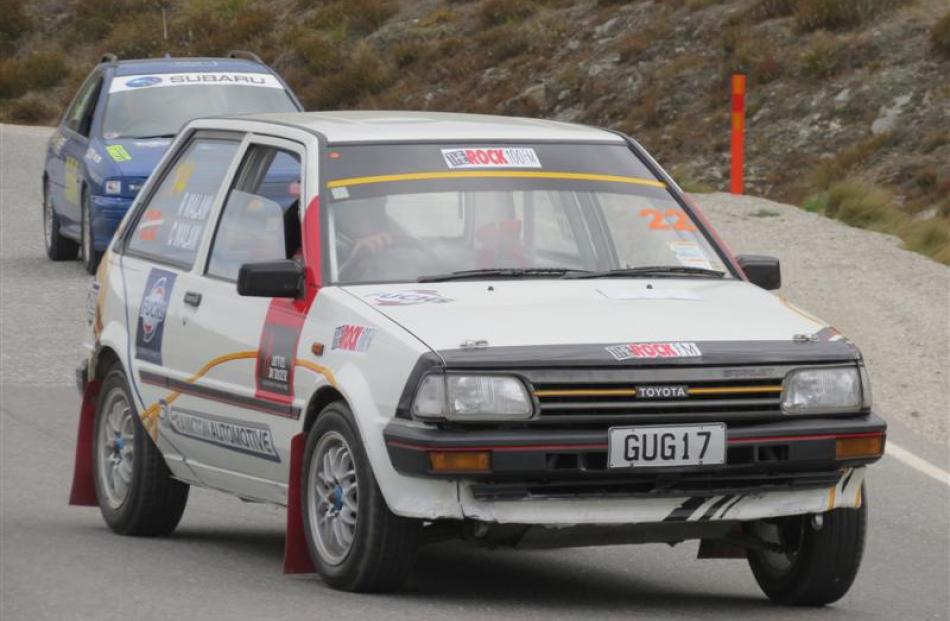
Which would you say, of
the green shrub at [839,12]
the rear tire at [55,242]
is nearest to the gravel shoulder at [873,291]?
the rear tire at [55,242]

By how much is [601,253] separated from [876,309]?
7.08m

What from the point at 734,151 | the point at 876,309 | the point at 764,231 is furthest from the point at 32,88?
the point at 876,309

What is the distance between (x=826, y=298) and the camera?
1477cm

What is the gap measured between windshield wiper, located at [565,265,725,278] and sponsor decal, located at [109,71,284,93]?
10722 millimetres

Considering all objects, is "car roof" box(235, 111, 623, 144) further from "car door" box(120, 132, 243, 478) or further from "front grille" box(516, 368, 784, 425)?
"front grille" box(516, 368, 784, 425)

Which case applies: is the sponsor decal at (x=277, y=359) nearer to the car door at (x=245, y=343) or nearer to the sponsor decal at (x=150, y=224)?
the car door at (x=245, y=343)

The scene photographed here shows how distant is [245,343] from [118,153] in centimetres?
981

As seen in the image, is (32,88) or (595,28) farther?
(32,88)

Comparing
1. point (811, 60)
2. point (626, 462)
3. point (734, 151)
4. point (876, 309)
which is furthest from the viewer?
point (811, 60)

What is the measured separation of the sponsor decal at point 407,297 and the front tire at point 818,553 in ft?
4.15

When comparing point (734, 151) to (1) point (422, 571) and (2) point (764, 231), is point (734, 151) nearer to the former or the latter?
(2) point (764, 231)

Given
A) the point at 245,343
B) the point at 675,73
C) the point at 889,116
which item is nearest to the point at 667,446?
the point at 245,343

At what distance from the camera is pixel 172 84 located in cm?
1784

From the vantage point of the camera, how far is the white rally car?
21.0 ft
